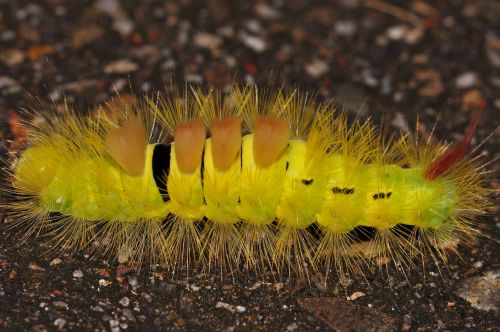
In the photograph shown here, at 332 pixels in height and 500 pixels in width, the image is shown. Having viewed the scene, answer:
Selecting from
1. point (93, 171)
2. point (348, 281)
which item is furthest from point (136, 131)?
point (348, 281)

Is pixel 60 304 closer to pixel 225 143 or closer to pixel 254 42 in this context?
pixel 225 143

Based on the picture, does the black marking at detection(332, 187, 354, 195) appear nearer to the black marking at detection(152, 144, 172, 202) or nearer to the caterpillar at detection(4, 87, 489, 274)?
the caterpillar at detection(4, 87, 489, 274)

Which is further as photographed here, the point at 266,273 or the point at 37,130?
the point at 37,130

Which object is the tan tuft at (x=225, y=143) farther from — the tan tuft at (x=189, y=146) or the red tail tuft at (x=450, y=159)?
the red tail tuft at (x=450, y=159)

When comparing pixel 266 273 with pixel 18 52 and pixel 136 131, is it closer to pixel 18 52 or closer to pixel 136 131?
pixel 136 131

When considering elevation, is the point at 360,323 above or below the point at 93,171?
below

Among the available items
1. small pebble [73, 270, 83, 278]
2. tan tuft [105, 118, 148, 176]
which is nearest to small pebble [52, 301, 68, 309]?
small pebble [73, 270, 83, 278]
